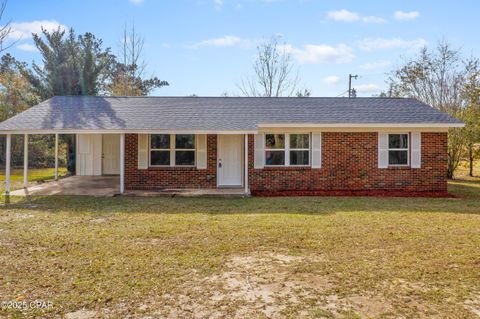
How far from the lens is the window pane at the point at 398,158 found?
13938 millimetres

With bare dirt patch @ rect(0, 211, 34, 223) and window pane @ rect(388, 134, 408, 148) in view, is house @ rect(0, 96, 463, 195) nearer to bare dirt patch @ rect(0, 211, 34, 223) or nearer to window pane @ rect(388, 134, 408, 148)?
window pane @ rect(388, 134, 408, 148)

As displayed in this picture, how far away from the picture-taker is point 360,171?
13828 mm

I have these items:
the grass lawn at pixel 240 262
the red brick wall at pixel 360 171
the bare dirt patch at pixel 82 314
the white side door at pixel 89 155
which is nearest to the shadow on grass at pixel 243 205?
the grass lawn at pixel 240 262

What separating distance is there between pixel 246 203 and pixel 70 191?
21.8 ft

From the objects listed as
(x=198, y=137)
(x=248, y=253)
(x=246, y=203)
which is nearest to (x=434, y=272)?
(x=248, y=253)

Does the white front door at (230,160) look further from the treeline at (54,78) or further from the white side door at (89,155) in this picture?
the treeline at (54,78)

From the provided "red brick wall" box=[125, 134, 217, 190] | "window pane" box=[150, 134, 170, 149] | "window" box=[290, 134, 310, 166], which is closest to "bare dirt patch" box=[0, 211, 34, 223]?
"red brick wall" box=[125, 134, 217, 190]

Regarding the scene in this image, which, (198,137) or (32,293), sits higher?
(198,137)

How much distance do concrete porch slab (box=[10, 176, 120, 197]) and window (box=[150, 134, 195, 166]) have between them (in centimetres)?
190

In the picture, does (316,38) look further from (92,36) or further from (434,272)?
(434,272)

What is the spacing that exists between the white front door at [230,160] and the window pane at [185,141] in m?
1.04

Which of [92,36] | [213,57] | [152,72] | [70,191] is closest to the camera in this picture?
[70,191]

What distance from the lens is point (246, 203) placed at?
1105 centimetres

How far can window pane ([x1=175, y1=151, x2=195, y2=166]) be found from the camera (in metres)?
14.0
